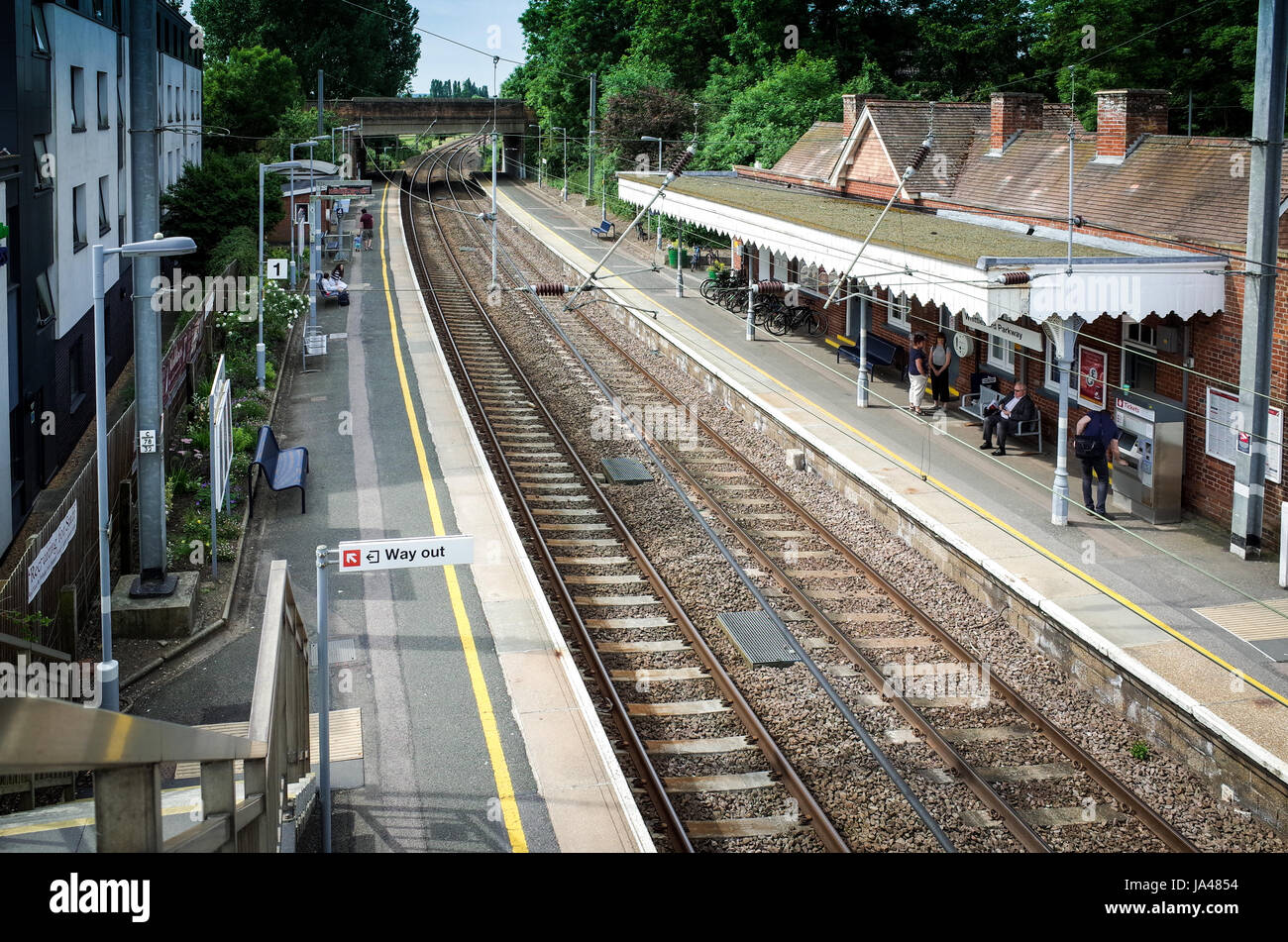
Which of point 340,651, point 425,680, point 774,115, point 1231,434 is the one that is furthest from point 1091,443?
point 774,115

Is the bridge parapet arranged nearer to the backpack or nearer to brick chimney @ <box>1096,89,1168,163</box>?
brick chimney @ <box>1096,89,1168,163</box>

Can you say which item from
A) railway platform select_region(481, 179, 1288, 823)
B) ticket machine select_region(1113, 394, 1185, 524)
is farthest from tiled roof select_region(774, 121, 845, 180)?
ticket machine select_region(1113, 394, 1185, 524)

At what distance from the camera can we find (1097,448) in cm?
1628

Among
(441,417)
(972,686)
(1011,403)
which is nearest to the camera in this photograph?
(972,686)

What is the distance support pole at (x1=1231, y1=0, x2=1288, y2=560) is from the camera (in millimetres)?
14766

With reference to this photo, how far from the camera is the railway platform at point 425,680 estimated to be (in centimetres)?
913

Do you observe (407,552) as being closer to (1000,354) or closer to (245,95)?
(1000,354)

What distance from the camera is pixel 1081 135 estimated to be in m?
23.8

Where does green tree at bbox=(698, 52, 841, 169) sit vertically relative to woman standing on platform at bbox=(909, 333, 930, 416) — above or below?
above

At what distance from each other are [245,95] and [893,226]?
4314 cm

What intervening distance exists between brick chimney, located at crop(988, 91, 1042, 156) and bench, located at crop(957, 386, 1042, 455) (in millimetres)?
7504

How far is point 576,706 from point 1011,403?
11.1 meters
